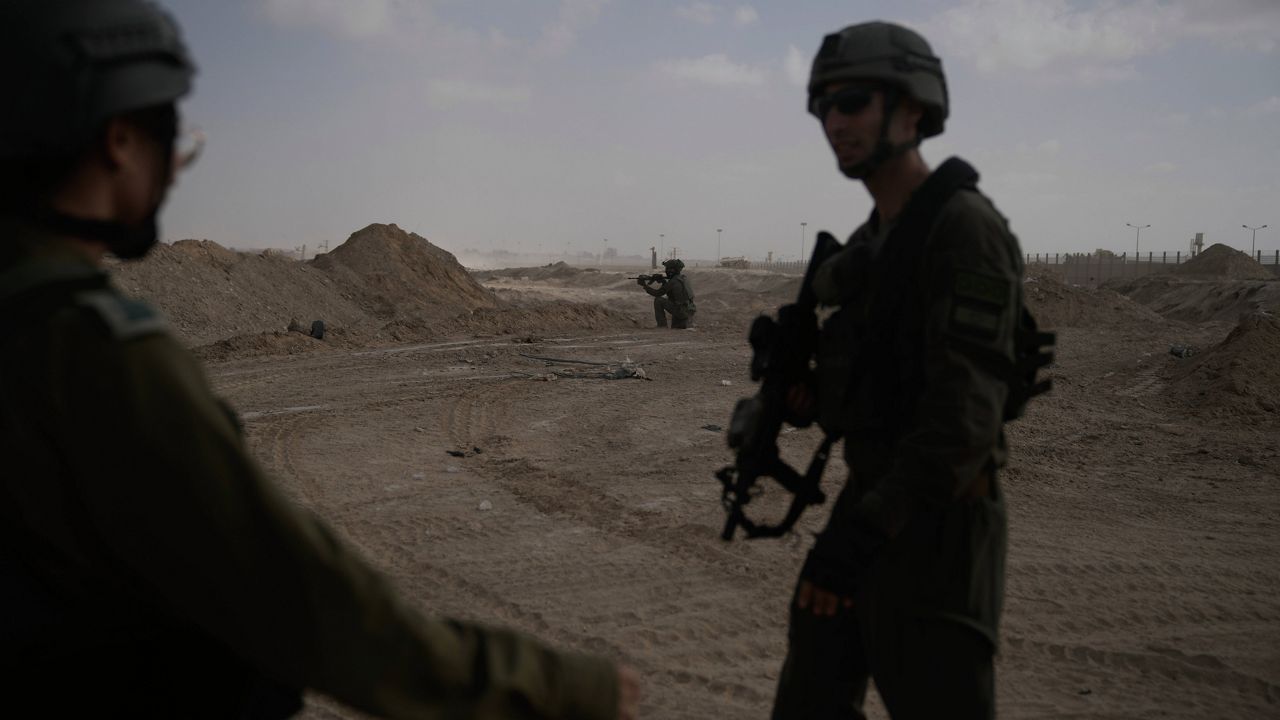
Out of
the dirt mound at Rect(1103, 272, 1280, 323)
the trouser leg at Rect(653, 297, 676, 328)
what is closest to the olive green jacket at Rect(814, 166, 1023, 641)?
the trouser leg at Rect(653, 297, 676, 328)

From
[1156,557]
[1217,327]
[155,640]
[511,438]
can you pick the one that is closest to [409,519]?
[511,438]

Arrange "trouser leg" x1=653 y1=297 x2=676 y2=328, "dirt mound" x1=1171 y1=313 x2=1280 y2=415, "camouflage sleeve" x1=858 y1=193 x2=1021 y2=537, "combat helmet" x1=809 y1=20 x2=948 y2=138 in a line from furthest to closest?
"trouser leg" x1=653 y1=297 x2=676 y2=328, "dirt mound" x1=1171 y1=313 x2=1280 y2=415, "combat helmet" x1=809 y1=20 x2=948 y2=138, "camouflage sleeve" x1=858 y1=193 x2=1021 y2=537

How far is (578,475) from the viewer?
25.6 feet

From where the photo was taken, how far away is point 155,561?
1083 millimetres

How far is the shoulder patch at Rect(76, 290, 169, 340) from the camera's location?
40.5 inches

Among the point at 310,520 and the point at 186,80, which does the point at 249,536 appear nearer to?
the point at 310,520

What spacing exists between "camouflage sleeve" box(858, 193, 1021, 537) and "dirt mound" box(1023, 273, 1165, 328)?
2439 cm

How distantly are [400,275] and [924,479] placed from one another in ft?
85.1

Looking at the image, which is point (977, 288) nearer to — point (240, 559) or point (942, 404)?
point (942, 404)

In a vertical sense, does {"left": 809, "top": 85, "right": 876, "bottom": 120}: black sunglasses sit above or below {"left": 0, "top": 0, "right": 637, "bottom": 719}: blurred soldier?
above

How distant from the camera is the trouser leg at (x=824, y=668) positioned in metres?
2.36

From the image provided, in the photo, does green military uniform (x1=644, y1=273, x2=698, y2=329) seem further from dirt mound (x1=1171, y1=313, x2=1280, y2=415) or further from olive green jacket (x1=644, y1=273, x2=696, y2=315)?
dirt mound (x1=1171, y1=313, x2=1280, y2=415)

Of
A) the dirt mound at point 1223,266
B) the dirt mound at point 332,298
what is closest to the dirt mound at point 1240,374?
the dirt mound at point 332,298

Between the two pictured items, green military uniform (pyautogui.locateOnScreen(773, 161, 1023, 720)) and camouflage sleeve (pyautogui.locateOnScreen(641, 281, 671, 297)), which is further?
camouflage sleeve (pyautogui.locateOnScreen(641, 281, 671, 297))
